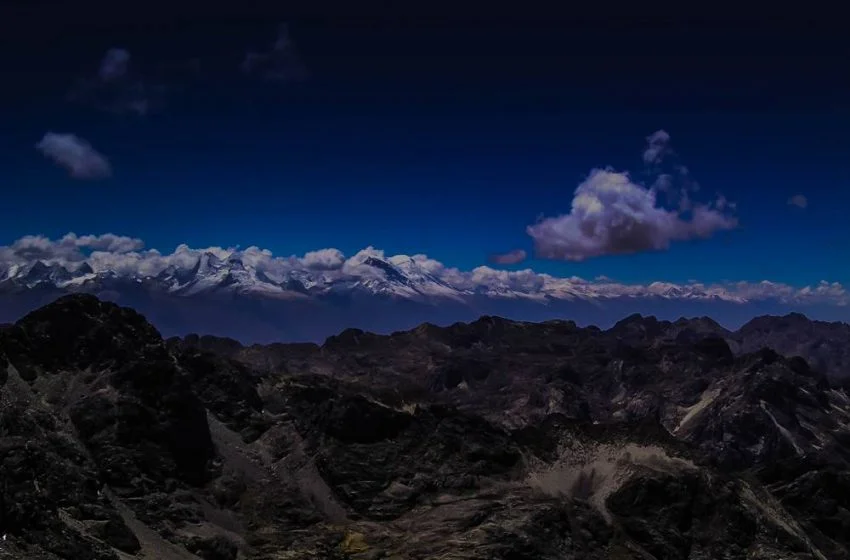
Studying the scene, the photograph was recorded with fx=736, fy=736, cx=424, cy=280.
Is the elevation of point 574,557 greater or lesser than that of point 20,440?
lesser

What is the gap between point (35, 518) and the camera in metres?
136

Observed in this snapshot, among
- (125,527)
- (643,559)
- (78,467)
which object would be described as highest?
(78,467)

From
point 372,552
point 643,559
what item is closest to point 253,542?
point 372,552

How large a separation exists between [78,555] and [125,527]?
36061 mm

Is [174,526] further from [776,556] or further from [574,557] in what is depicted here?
[776,556]

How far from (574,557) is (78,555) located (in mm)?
121091

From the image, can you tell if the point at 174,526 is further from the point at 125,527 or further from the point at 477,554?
the point at 477,554

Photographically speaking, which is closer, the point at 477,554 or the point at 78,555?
the point at 78,555

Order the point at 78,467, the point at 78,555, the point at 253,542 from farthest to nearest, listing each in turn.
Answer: the point at 253,542 < the point at 78,467 < the point at 78,555

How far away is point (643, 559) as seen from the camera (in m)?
198

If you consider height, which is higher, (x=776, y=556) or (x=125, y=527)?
(x=125, y=527)

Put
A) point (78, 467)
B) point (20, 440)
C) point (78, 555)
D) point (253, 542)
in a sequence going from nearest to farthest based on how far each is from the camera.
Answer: point (78, 555) < point (20, 440) < point (78, 467) < point (253, 542)

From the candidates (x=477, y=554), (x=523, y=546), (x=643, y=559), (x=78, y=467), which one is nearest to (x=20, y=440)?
(x=78, y=467)

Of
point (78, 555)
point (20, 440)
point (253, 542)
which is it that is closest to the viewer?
point (78, 555)
